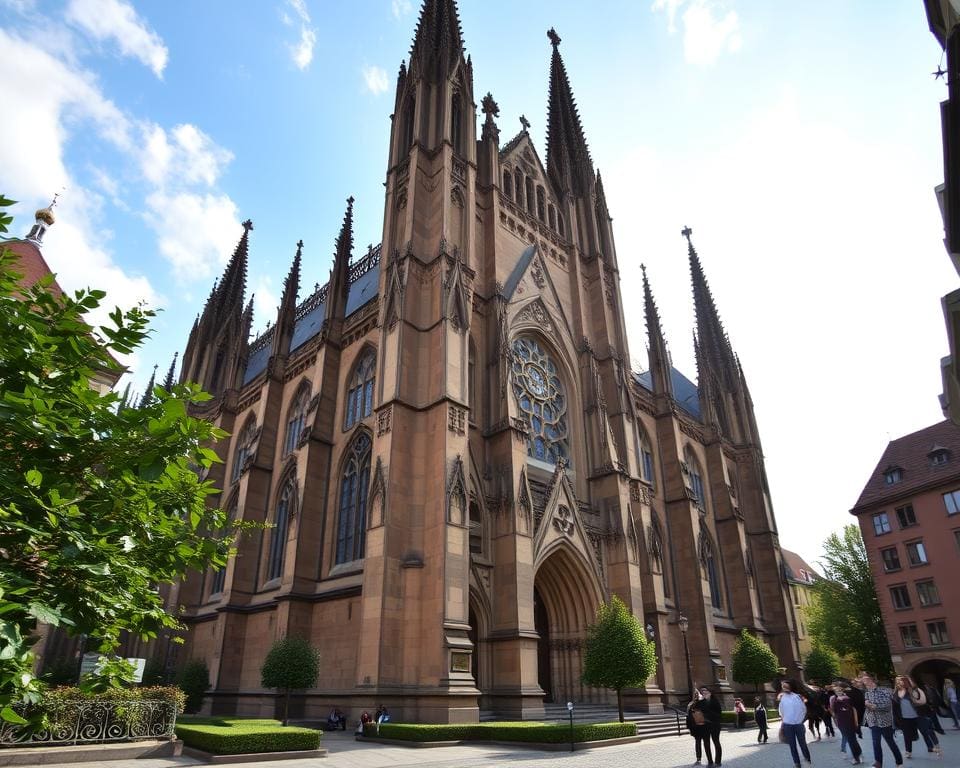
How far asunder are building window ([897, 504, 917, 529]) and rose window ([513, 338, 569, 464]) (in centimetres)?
2674

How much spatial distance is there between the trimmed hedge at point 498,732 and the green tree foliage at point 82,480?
1107 cm

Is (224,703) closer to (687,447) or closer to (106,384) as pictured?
(106,384)

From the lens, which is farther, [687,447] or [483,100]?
[687,447]

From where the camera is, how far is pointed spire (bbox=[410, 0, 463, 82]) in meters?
29.6

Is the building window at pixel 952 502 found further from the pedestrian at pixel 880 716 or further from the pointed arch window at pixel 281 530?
the pointed arch window at pixel 281 530

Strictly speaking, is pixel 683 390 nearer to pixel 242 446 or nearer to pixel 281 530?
pixel 242 446

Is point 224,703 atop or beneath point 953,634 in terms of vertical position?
beneath

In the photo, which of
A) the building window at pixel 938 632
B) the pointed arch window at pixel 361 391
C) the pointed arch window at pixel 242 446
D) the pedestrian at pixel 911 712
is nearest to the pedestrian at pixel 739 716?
the pedestrian at pixel 911 712

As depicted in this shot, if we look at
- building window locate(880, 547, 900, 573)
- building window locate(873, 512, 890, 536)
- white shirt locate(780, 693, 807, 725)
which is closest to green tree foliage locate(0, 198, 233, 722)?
white shirt locate(780, 693, 807, 725)

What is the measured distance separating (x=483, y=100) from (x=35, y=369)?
1258 inches

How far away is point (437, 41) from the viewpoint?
103 feet

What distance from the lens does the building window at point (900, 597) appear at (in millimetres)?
37438

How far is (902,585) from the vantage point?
38.0 meters

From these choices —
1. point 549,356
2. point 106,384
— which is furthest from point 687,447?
point 106,384
